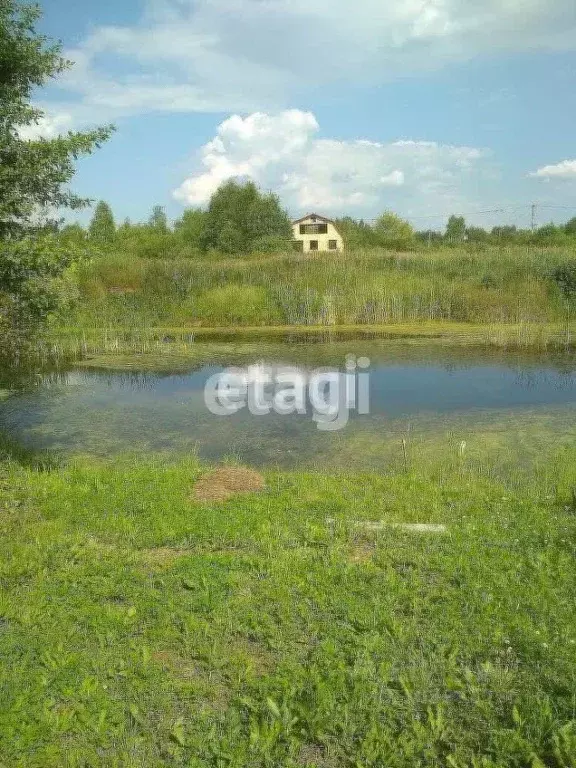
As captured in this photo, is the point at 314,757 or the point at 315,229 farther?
the point at 315,229

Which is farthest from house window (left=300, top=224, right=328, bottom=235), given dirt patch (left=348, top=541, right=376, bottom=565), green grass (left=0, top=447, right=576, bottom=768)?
dirt patch (left=348, top=541, right=376, bottom=565)

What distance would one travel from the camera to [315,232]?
55.8 metres

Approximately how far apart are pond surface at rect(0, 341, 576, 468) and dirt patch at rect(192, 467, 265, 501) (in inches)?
46.8

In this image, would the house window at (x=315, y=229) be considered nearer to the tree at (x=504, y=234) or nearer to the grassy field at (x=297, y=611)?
the tree at (x=504, y=234)

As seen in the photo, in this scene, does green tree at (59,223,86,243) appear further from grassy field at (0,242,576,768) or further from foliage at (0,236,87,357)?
grassy field at (0,242,576,768)

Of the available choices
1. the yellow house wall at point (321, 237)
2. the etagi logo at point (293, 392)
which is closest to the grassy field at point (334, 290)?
the etagi logo at point (293, 392)

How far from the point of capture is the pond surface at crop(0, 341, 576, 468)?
333 inches

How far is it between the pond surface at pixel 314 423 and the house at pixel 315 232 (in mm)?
41083

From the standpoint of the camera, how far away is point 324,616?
404cm

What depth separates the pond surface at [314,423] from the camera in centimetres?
846

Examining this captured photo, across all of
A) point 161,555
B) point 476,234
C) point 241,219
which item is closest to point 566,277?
point 161,555

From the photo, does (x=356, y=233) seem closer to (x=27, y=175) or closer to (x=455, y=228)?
(x=455, y=228)

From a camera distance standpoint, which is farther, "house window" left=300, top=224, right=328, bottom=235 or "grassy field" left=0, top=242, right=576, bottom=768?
"house window" left=300, top=224, right=328, bottom=235

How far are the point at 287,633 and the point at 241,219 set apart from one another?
132ft
